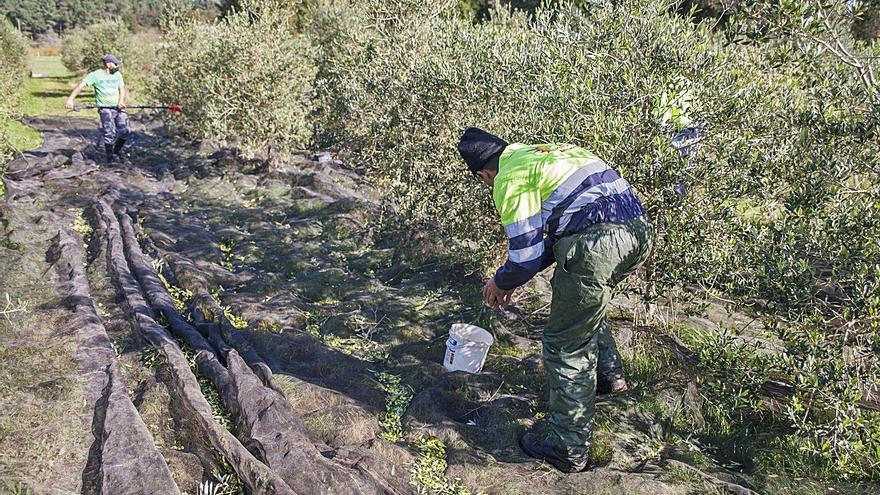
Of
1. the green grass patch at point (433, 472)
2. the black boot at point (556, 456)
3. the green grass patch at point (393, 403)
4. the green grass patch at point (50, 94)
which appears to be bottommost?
the green grass patch at point (50, 94)

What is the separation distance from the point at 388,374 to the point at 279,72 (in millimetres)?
10484

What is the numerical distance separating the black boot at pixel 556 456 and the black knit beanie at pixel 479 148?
6.95 ft

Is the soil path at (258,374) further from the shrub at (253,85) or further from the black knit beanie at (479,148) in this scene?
the shrub at (253,85)

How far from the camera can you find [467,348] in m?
5.36

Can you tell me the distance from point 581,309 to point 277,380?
104 inches

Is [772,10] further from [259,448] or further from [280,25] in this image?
[280,25]

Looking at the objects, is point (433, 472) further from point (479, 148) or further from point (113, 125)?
point (113, 125)

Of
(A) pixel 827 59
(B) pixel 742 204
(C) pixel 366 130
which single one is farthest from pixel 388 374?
(C) pixel 366 130

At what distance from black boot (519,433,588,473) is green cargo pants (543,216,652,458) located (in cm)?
3

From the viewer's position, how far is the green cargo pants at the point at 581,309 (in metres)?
4.01

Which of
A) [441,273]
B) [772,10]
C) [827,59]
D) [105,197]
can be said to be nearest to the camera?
[772,10]

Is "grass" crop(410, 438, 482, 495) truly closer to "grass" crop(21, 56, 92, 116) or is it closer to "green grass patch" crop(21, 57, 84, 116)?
"green grass patch" crop(21, 57, 84, 116)

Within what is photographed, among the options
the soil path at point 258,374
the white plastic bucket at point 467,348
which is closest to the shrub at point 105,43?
the soil path at point 258,374

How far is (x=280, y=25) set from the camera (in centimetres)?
Result: 1458
